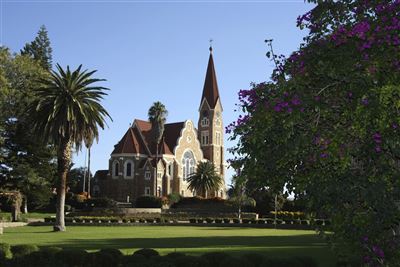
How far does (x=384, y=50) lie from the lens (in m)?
7.92

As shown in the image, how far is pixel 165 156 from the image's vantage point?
341ft

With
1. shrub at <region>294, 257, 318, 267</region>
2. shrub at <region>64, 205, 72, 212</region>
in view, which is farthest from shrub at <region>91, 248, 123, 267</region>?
shrub at <region>64, 205, 72, 212</region>

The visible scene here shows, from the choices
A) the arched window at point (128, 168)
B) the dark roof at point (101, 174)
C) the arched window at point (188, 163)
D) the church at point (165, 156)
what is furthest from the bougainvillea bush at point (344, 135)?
the arched window at point (188, 163)

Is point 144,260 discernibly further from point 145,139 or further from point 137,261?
point 145,139

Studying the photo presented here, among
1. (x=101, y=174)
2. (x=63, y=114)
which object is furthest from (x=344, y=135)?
(x=101, y=174)

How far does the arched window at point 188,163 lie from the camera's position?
109 metres

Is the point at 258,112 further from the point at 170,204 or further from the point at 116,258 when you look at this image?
the point at 170,204

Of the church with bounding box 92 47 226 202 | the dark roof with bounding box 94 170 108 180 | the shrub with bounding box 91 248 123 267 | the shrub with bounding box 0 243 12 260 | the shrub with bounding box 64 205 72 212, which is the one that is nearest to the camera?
the shrub with bounding box 91 248 123 267

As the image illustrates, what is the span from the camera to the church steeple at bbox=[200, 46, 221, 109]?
117062 millimetres

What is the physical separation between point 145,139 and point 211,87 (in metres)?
21.0

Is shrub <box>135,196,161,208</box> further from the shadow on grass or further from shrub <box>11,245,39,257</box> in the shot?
shrub <box>11,245,39,257</box>

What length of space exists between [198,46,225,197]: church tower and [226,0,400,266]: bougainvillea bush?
10703 centimetres

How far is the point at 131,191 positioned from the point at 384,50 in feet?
311

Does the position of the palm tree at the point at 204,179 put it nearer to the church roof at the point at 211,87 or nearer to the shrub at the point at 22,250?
the church roof at the point at 211,87
